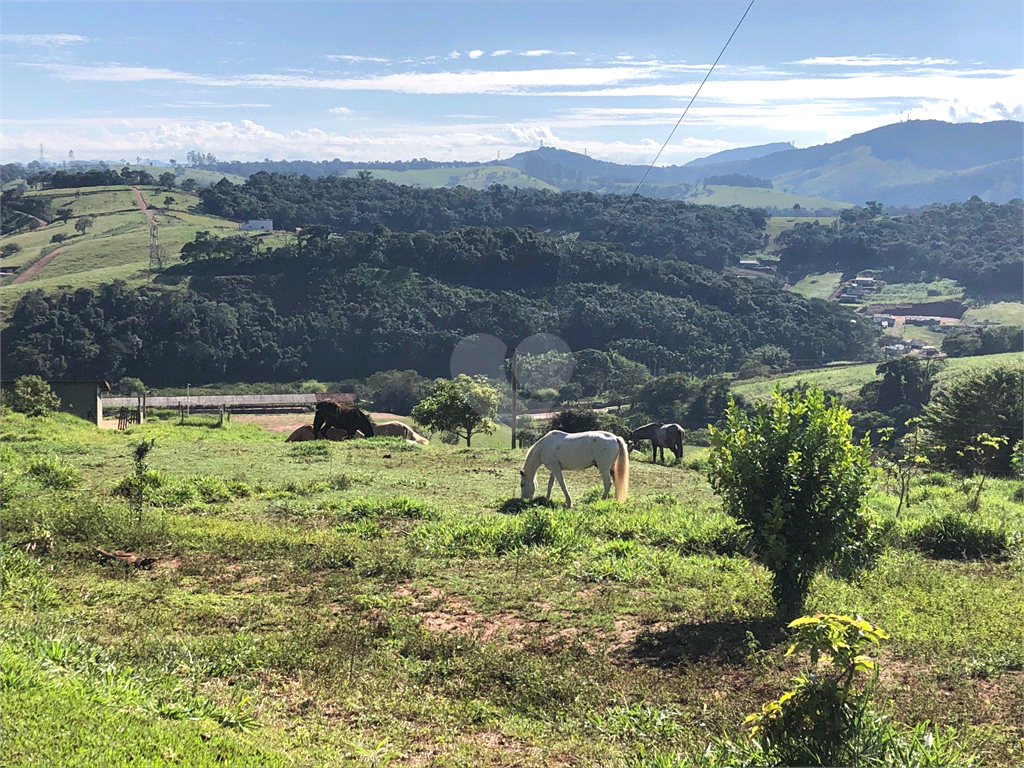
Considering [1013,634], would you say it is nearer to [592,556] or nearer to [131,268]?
[592,556]

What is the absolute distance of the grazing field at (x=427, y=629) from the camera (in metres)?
5.86

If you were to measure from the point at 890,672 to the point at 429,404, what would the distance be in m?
25.0

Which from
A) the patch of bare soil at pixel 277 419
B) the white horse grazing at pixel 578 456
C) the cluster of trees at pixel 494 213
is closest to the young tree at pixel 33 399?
the white horse grazing at pixel 578 456

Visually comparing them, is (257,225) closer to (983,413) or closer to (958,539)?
(983,413)

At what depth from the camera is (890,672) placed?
715cm

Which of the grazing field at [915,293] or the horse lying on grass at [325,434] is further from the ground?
the grazing field at [915,293]

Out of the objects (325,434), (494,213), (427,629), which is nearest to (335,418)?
(325,434)

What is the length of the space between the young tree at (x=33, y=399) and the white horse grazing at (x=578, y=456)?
1927cm

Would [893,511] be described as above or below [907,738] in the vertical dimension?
below

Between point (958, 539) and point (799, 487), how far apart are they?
551 cm

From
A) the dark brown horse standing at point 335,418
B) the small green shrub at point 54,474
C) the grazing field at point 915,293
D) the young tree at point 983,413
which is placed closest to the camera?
the small green shrub at point 54,474

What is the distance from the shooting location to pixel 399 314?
96.4 metres

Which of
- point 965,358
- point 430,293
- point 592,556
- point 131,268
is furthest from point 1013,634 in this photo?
point 131,268

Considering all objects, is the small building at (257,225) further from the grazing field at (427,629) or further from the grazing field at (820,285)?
the grazing field at (427,629)
